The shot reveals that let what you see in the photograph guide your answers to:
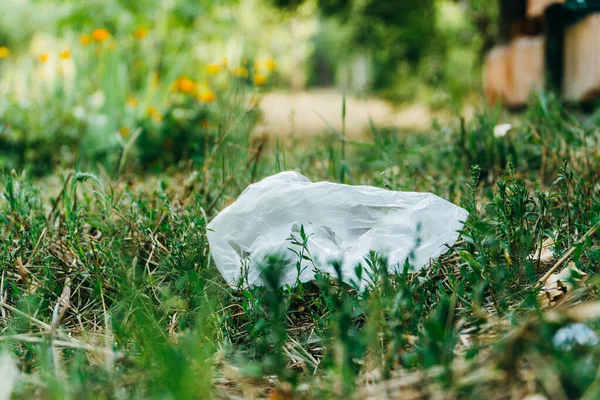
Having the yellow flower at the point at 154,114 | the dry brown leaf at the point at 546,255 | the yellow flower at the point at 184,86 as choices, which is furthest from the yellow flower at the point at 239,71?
the dry brown leaf at the point at 546,255

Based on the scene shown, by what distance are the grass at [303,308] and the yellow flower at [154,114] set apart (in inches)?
62.4

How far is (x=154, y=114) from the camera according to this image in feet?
12.1

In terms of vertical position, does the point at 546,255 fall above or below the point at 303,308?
above

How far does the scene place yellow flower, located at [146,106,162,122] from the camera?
367cm

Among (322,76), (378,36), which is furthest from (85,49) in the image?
(322,76)

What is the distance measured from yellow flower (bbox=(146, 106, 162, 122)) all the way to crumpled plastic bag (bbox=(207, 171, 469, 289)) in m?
2.19

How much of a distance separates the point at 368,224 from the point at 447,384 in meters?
0.81

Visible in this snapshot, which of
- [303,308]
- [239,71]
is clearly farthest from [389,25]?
[303,308]

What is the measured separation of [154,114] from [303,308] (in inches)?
101

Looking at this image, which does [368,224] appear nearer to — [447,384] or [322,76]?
[447,384]

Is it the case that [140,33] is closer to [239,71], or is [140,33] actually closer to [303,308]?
[239,71]

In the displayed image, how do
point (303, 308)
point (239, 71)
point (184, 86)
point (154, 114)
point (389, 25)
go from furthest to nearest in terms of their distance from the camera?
point (389, 25) < point (184, 86) < point (154, 114) < point (239, 71) < point (303, 308)

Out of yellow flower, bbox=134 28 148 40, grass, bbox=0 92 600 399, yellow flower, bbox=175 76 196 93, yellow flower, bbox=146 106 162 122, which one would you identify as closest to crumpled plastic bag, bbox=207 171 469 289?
grass, bbox=0 92 600 399

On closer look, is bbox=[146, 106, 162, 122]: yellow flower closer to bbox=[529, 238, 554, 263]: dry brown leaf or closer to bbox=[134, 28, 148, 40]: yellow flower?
bbox=[134, 28, 148, 40]: yellow flower
